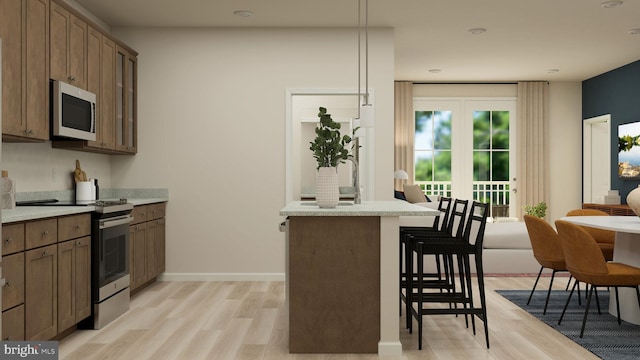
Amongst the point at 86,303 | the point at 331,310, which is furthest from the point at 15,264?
the point at 331,310

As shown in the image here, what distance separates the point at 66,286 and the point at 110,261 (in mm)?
622

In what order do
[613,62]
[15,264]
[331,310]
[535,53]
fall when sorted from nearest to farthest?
1. [15,264]
2. [331,310]
3. [535,53]
4. [613,62]

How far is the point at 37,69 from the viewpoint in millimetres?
3883

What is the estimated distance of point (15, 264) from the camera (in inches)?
119

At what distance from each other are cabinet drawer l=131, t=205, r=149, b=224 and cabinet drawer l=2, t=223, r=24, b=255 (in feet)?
6.10

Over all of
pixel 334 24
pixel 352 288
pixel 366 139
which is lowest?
pixel 352 288

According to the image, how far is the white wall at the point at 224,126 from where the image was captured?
600 centimetres

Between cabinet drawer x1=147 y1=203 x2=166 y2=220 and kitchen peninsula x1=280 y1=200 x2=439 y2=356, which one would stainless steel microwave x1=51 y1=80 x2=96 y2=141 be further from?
kitchen peninsula x1=280 y1=200 x2=439 y2=356

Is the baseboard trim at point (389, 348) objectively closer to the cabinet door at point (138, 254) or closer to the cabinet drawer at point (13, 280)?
the cabinet drawer at point (13, 280)

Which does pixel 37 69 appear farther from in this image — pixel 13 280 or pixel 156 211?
pixel 156 211

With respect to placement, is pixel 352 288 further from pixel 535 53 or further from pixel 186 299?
pixel 535 53

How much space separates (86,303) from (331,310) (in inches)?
69.3

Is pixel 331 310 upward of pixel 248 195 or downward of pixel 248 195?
downward

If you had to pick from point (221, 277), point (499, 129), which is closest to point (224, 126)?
point (221, 277)
